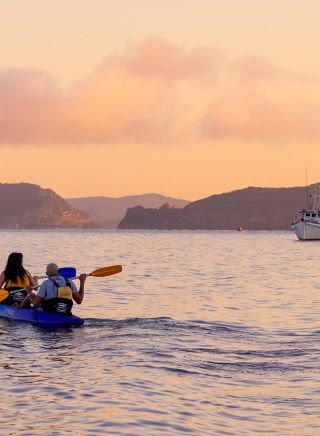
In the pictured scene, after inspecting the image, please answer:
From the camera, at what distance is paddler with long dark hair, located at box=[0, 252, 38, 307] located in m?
24.0

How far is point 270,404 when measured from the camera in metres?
13.8

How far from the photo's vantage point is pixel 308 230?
16088cm

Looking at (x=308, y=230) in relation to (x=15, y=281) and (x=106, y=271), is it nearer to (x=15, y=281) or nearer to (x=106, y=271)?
(x=106, y=271)

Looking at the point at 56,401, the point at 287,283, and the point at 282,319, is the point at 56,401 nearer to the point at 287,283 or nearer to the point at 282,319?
the point at 282,319

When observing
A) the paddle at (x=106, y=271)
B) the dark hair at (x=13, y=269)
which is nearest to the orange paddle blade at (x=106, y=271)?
the paddle at (x=106, y=271)

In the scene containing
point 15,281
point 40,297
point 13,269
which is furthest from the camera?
point 15,281

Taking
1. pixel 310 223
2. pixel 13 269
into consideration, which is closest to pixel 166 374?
pixel 13 269

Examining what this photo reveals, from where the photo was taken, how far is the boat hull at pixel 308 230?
520 ft

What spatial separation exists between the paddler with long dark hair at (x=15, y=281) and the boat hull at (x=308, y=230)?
449ft

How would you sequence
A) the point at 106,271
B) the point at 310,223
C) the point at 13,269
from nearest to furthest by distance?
the point at 13,269, the point at 106,271, the point at 310,223

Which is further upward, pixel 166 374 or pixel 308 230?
pixel 308 230

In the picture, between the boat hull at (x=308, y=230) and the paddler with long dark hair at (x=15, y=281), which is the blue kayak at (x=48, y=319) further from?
the boat hull at (x=308, y=230)

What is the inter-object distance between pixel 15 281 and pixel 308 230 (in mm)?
140450

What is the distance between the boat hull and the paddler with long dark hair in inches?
5384
